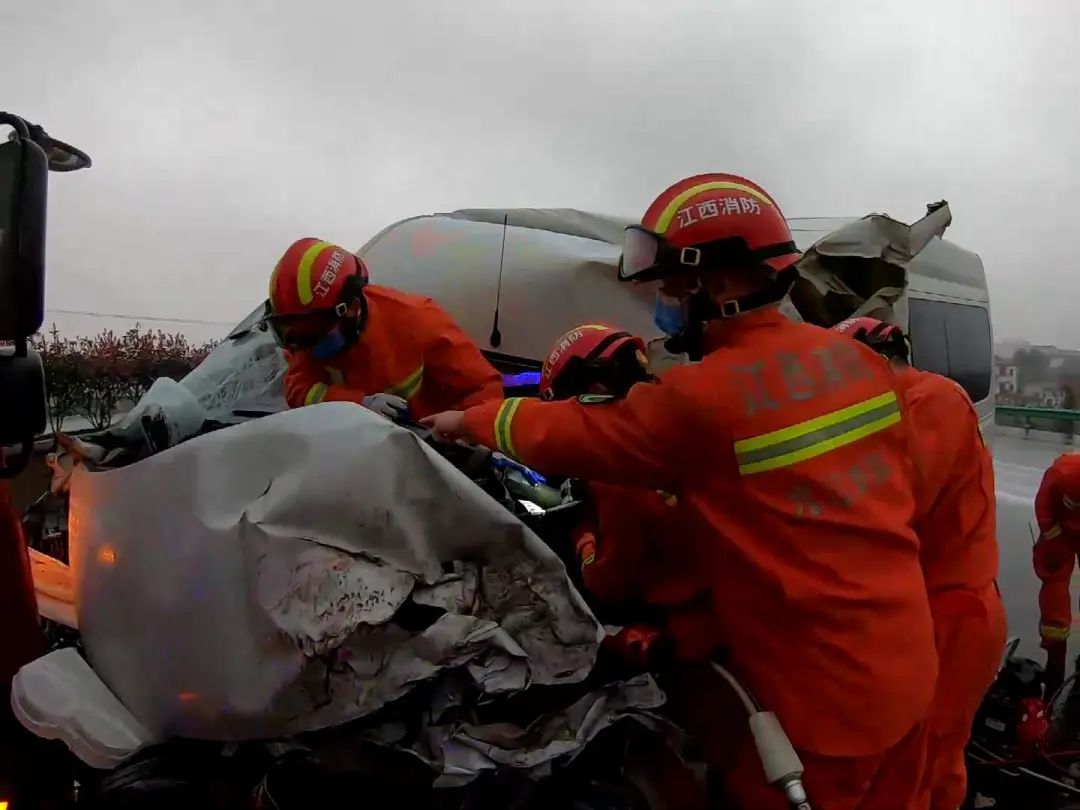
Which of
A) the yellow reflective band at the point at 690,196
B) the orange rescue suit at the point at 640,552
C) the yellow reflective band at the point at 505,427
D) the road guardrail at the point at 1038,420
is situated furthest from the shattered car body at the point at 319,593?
the road guardrail at the point at 1038,420

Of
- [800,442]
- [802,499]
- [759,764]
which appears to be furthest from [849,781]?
[800,442]

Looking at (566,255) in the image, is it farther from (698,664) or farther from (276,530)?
(276,530)

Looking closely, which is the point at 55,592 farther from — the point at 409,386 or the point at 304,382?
the point at 409,386

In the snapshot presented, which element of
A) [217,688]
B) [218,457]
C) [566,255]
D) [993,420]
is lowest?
[993,420]

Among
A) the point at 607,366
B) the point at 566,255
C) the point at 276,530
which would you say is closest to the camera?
the point at 276,530

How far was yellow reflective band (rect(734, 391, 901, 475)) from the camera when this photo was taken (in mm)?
1951

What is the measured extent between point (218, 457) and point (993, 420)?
726 centimetres

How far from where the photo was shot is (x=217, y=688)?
6.03 ft

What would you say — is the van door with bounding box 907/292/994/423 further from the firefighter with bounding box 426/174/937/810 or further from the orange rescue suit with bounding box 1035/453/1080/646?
the firefighter with bounding box 426/174/937/810

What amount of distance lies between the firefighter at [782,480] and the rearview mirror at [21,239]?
1.01 m

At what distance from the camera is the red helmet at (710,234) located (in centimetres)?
210

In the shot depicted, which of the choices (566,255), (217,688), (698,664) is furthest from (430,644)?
(566,255)

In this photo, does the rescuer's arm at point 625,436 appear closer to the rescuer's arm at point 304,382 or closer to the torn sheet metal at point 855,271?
the rescuer's arm at point 304,382

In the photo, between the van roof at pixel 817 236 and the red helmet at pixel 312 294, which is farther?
the van roof at pixel 817 236
